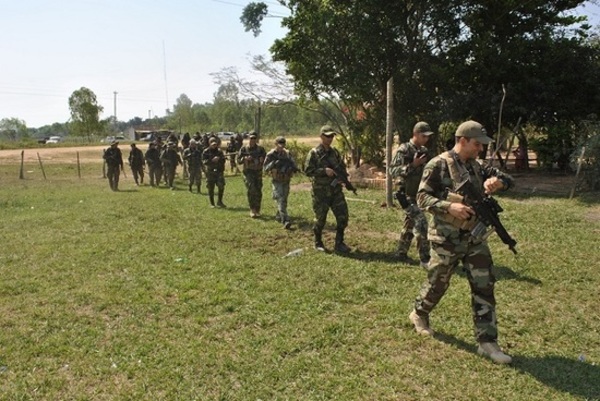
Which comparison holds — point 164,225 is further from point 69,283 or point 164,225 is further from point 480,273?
point 480,273

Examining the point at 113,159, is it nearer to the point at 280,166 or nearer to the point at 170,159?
the point at 170,159

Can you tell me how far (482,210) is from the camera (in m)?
3.79

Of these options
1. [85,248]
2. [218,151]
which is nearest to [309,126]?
[218,151]

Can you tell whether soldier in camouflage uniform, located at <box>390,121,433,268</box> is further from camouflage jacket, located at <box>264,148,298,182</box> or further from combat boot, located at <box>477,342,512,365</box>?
camouflage jacket, located at <box>264,148,298,182</box>

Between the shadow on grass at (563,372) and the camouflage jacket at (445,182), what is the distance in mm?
1079

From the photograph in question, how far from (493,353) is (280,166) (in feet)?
19.0

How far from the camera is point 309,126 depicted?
66500mm

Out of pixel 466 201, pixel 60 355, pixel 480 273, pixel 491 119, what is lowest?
pixel 60 355

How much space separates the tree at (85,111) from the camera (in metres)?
52.2

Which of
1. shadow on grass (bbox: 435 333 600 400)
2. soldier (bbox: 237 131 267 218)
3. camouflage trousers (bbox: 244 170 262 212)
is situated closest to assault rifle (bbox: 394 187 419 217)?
shadow on grass (bbox: 435 333 600 400)

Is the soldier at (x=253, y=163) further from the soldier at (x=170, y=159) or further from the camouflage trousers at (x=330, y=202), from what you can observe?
the soldier at (x=170, y=159)

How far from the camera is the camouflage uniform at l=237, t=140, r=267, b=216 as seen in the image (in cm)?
996

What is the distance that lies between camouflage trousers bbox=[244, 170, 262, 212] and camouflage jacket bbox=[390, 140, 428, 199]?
172 inches

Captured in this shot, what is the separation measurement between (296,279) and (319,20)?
9626 millimetres
